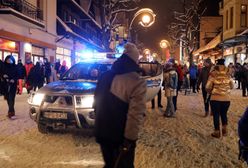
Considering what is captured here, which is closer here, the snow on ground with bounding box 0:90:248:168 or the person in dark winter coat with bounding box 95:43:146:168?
the person in dark winter coat with bounding box 95:43:146:168

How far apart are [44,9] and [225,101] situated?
1935 centimetres

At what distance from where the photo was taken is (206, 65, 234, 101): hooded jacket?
7.66 meters

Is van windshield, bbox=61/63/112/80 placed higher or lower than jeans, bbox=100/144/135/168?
higher

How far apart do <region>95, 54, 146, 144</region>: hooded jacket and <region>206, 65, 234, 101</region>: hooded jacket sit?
448cm

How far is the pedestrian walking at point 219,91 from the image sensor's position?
7.66m

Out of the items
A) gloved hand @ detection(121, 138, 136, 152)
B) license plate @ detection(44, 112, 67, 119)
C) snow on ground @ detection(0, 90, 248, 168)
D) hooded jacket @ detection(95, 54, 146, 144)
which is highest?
hooded jacket @ detection(95, 54, 146, 144)

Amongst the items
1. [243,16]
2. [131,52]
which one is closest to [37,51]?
[243,16]

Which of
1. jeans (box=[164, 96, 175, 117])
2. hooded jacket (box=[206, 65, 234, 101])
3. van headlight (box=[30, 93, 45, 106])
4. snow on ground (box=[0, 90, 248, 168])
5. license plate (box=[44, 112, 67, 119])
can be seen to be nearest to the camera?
snow on ground (box=[0, 90, 248, 168])

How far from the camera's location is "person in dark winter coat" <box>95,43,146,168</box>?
3.49 metres

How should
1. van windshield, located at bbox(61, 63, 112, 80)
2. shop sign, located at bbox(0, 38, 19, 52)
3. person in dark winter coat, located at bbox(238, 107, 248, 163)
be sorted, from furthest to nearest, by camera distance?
shop sign, located at bbox(0, 38, 19, 52), van windshield, located at bbox(61, 63, 112, 80), person in dark winter coat, located at bbox(238, 107, 248, 163)

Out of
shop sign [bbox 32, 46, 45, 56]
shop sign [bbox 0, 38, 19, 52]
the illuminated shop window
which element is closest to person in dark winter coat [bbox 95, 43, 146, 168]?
shop sign [bbox 0, 38, 19, 52]

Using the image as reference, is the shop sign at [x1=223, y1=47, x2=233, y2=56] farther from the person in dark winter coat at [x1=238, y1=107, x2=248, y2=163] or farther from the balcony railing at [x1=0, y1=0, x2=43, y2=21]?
the person in dark winter coat at [x1=238, y1=107, x2=248, y2=163]

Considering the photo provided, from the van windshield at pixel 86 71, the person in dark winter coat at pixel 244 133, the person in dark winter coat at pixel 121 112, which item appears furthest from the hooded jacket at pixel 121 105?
the van windshield at pixel 86 71

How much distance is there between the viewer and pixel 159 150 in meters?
6.61
